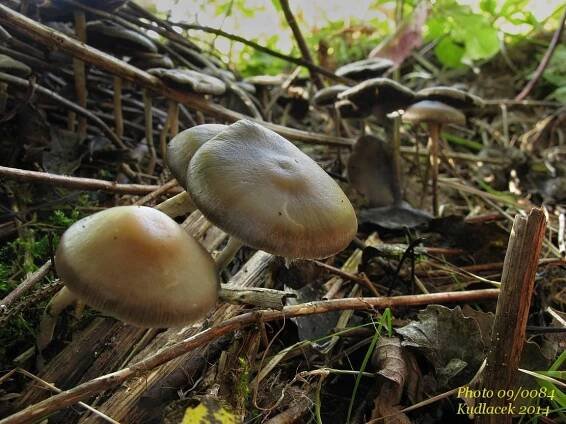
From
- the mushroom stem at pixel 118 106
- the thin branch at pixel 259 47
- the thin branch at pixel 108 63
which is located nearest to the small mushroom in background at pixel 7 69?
the thin branch at pixel 108 63

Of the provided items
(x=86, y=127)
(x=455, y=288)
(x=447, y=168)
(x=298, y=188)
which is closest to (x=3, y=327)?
(x=298, y=188)

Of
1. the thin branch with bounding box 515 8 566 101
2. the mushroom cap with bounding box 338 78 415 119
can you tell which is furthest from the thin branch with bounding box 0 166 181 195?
the thin branch with bounding box 515 8 566 101

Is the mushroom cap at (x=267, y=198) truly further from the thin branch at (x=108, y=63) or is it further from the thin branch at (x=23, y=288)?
the thin branch at (x=108, y=63)

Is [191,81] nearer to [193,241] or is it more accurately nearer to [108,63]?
[108,63]

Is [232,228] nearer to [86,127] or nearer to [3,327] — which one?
[3,327]

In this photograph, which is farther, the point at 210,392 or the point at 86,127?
the point at 86,127

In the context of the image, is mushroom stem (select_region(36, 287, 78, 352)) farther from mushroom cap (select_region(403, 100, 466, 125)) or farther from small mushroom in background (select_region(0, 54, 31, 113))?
mushroom cap (select_region(403, 100, 466, 125))
